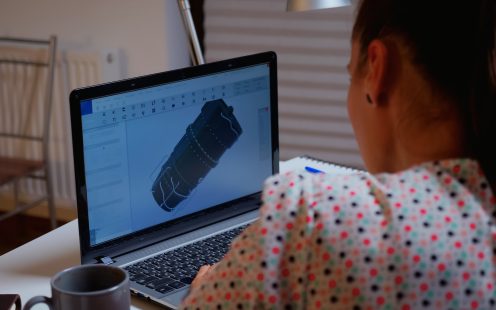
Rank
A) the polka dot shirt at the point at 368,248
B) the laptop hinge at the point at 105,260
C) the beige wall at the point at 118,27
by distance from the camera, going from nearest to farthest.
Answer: the polka dot shirt at the point at 368,248 < the laptop hinge at the point at 105,260 < the beige wall at the point at 118,27

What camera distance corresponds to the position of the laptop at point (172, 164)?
138 centimetres

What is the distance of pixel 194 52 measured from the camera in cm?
180

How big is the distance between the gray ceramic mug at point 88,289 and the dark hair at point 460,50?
52 cm

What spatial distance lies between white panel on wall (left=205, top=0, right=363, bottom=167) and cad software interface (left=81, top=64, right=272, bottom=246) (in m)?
1.39

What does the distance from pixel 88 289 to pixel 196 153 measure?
1.36ft

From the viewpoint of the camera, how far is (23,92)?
3406mm

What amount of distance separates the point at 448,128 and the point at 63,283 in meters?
0.58

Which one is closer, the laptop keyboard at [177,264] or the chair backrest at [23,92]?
the laptop keyboard at [177,264]

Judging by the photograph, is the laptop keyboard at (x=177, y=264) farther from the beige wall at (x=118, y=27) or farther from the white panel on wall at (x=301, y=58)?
the beige wall at (x=118, y=27)

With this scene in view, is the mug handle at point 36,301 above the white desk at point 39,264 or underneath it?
above

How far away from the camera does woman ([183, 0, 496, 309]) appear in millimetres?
799

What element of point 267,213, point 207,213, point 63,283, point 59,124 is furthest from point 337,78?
point 267,213

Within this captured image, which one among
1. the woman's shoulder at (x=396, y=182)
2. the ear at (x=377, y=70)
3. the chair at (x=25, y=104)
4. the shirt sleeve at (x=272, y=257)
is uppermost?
the ear at (x=377, y=70)

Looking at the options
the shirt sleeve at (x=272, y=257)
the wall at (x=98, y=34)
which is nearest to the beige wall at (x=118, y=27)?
the wall at (x=98, y=34)
